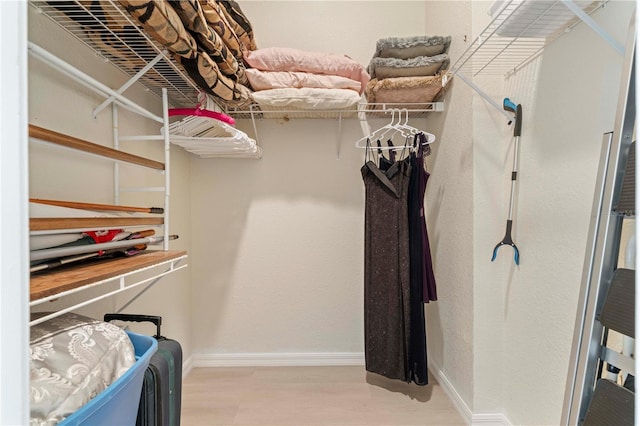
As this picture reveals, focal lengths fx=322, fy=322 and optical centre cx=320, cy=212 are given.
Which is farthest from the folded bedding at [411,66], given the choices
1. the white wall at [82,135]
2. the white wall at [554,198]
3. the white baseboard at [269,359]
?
the white baseboard at [269,359]


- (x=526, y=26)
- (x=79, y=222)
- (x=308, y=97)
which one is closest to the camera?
(x=79, y=222)

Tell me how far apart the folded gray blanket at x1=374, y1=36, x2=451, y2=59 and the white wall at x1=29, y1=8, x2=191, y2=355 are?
125 centimetres

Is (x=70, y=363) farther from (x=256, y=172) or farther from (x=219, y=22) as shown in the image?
(x=256, y=172)

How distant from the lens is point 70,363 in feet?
2.16

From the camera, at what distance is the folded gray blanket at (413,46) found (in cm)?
167

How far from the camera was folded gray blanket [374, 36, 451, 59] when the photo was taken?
1674 millimetres

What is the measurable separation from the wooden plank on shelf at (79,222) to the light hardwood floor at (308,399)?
1.17m

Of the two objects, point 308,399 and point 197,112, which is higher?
point 197,112

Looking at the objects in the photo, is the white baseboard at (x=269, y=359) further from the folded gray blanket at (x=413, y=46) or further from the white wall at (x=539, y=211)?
the folded gray blanket at (x=413, y=46)

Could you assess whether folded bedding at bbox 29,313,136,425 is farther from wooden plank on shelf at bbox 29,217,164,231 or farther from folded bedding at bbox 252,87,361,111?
folded bedding at bbox 252,87,361,111

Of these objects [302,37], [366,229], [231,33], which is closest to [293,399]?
[366,229]

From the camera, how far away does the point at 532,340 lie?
1.29 meters

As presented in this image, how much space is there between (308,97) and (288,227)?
88 centimetres

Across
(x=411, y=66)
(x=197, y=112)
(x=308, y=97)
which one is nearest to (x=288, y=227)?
(x=308, y=97)
